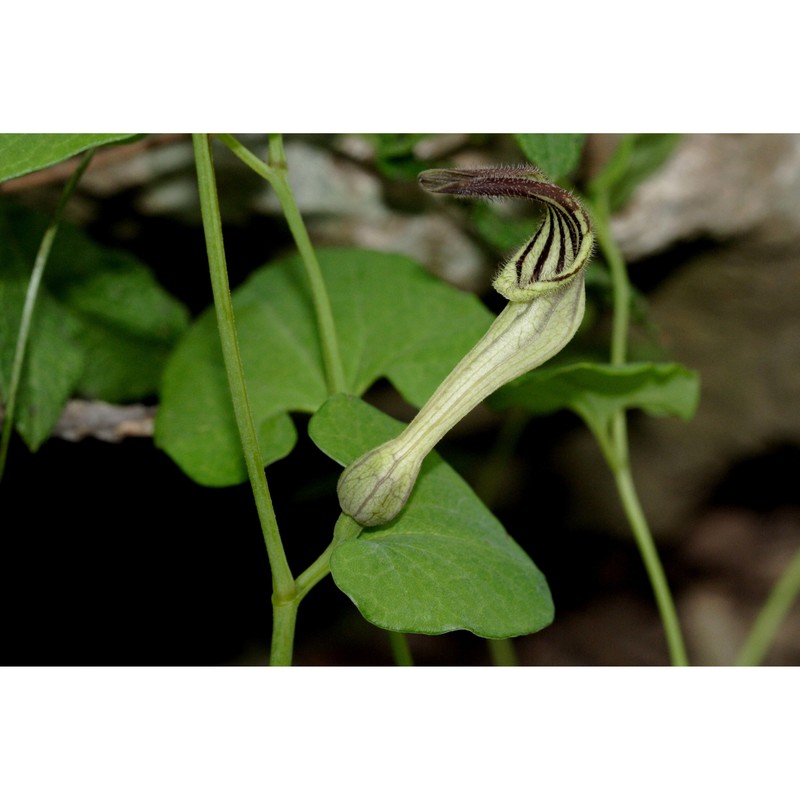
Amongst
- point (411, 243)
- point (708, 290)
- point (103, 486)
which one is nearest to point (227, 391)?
point (103, 486)

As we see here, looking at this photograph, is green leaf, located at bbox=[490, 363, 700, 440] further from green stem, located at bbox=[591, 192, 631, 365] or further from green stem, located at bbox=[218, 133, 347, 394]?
green stem, located at bbox=[218, 133, 347, 394]

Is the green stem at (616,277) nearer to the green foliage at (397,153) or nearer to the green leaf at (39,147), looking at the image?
the green foliage at (397,153)

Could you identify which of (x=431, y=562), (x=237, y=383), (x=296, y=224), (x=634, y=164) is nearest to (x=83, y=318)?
(x=296, y=224)

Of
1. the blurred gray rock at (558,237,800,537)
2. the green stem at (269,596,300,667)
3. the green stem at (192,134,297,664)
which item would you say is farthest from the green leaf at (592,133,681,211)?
the green stem at (269,596,300,667)

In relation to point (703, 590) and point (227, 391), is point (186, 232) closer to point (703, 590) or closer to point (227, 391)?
point (227, 391)

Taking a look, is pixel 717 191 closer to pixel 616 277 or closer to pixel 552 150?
pixel 616 277

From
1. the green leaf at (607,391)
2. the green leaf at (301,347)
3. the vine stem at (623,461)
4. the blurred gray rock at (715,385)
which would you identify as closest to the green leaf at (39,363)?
the green leaf at (301,347)
